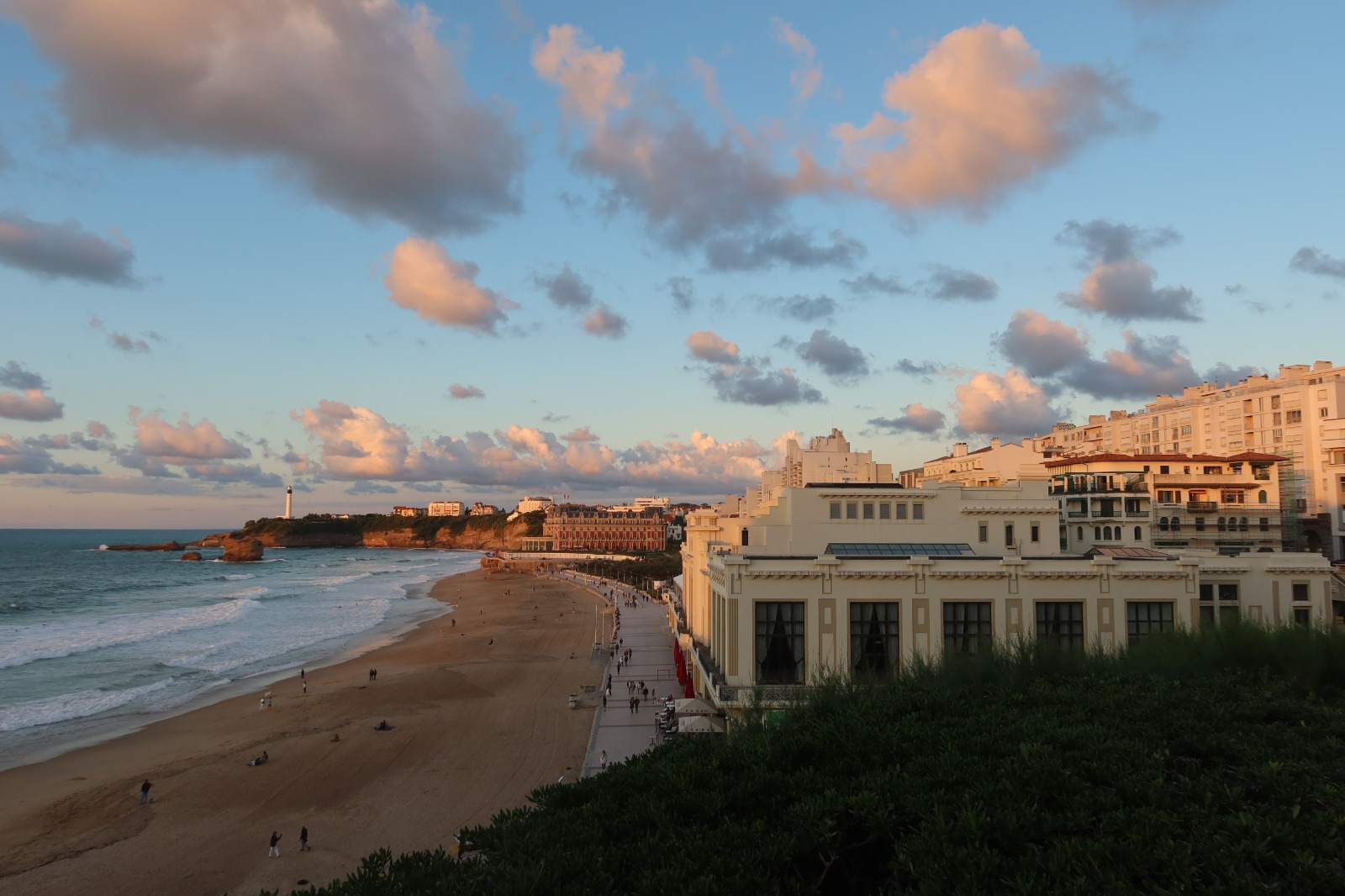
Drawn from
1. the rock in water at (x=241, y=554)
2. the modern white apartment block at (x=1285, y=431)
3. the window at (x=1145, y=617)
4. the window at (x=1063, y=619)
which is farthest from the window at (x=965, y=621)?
the rock in water at (x=241, y=554)

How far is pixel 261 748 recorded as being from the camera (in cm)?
3372

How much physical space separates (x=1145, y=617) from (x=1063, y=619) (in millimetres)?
2844

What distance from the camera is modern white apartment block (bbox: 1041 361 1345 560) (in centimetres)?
6259

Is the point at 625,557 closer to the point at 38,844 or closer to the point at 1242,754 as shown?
the point at 38,844

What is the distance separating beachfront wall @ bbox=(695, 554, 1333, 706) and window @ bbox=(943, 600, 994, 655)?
28 mm

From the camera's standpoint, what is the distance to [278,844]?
79.1ft

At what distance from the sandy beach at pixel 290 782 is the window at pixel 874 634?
11226 mm

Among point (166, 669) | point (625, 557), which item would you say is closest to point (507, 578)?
point (625, 557)

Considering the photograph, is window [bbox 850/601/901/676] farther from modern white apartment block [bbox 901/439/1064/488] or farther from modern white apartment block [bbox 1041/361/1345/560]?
modern white apartment block [bbox 1041/361/1345/560]

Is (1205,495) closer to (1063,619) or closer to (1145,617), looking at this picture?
(1145,617)

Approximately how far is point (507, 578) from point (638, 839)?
12856 centimetres

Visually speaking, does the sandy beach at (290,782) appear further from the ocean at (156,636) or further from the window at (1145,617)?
the window at (1145,617)

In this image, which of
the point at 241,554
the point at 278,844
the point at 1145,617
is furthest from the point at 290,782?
the point at 241,554

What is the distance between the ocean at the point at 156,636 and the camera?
39.6m
